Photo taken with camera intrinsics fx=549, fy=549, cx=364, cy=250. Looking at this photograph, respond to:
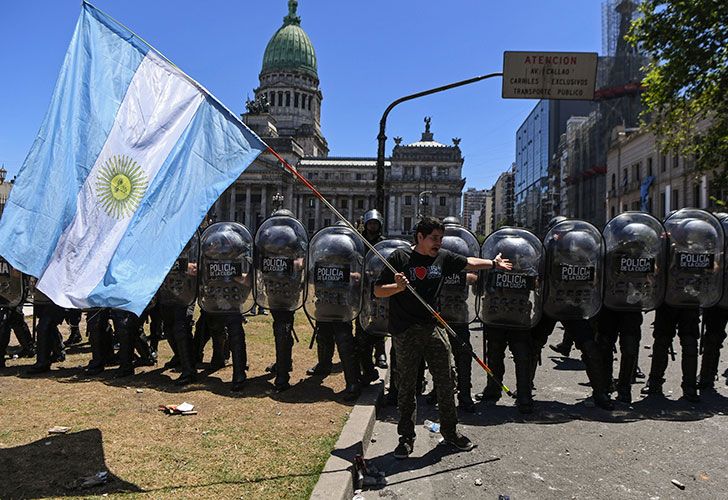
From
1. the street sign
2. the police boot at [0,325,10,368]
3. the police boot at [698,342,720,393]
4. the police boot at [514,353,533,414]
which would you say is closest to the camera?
the police boot at [514,353,533,414]

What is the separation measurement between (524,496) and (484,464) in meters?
0.60

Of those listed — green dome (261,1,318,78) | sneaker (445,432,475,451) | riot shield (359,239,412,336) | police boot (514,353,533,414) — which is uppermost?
green dome (261,1,318,78)

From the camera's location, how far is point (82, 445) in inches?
169

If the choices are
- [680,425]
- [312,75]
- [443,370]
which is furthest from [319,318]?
[312,75]

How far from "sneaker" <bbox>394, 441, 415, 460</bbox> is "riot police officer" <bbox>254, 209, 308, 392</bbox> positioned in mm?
1950

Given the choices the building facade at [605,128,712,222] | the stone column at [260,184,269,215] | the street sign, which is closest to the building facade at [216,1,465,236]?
the stone column at [260,184,269,215]

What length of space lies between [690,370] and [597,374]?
4.18ft

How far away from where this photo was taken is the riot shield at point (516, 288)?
5.76 meters

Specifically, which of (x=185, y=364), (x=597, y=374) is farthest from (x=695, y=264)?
(x=185, y=364)

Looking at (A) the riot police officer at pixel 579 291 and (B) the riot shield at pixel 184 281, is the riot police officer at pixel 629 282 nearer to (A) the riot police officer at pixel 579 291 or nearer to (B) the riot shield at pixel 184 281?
(A) the riot police officer at pixel 579 291

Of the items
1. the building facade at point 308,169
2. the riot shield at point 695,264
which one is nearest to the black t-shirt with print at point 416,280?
the riot shield at point 695,264

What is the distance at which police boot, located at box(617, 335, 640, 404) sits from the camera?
615 centimetres

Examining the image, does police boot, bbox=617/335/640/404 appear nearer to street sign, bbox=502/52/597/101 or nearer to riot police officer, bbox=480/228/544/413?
riot police officer, bbox=480/228/544/413

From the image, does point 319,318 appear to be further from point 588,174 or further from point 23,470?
point 588,174
